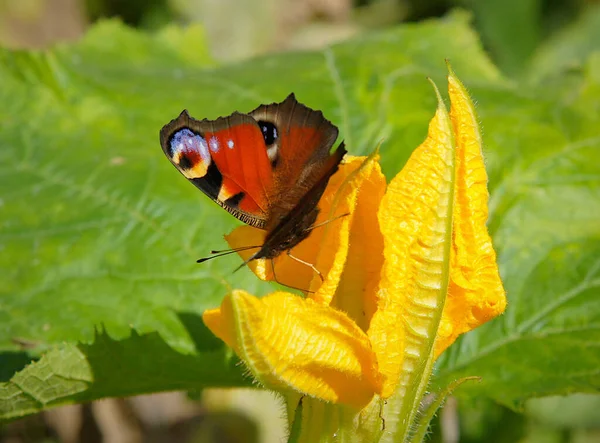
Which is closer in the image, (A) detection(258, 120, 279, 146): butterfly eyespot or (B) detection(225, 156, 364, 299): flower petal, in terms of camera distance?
(B) detection(225, 156, 364, 299): flower petal

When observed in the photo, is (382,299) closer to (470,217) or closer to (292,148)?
(470,217)

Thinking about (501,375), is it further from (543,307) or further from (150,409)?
(150,409)

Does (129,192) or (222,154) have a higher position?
(129,192)

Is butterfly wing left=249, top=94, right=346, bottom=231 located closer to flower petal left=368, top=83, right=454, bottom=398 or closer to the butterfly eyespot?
the butterfly eyespot

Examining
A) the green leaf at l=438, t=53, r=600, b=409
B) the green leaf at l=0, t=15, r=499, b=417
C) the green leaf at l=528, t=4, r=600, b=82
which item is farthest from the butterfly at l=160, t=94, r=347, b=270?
the green leaf at l=528, t=4, r=600, b=82

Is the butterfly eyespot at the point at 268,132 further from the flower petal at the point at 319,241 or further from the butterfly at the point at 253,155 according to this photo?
the flower petal at the point at 319,241

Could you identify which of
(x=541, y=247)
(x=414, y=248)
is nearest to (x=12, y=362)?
(x=414, y=248)
